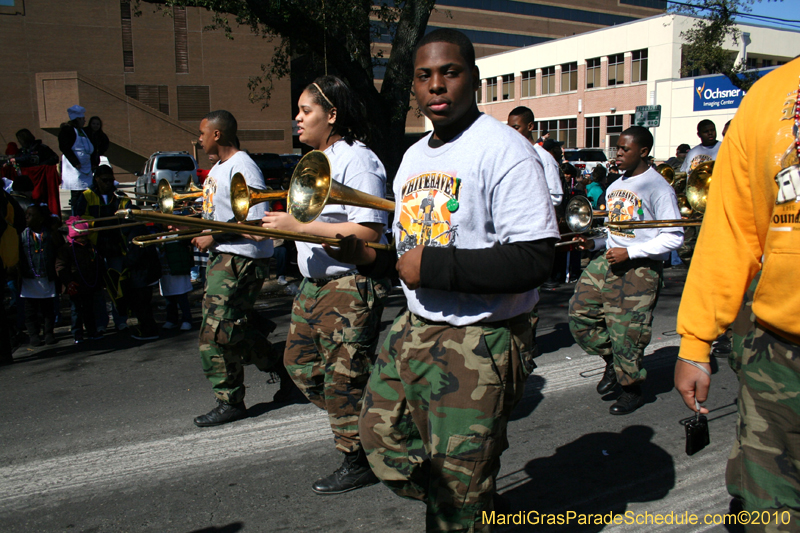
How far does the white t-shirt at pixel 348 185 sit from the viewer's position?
328 centimetres

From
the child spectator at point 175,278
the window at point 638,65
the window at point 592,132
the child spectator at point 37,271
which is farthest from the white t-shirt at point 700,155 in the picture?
the window at point 592,132

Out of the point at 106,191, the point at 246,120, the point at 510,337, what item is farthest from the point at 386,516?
the point at 246,120

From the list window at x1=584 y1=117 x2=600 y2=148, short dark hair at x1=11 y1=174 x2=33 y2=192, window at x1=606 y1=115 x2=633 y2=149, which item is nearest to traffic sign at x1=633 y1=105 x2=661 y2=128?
short dark hair at x1=11 y1=174 x2=33 y2=192

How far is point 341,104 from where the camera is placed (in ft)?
11.8

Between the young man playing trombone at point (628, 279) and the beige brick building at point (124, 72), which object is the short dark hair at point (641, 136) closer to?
the young man playing trombone at point (628, 279)

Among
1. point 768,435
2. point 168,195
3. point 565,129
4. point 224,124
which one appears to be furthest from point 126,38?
point 768,435

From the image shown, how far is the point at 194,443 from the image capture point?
429 centimetres

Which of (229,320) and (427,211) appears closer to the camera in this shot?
(427,211)

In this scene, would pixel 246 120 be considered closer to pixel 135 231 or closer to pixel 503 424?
pixel 135 231

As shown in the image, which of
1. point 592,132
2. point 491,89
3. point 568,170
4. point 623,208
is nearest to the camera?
point 623,208

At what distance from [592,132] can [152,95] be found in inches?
1194

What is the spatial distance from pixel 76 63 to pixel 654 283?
131ft

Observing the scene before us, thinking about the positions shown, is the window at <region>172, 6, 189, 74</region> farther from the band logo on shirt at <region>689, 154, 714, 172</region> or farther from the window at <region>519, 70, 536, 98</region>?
the band logo on shirt at <region>689, 154, 714, 172</region>

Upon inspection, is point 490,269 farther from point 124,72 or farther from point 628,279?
point 124,72
